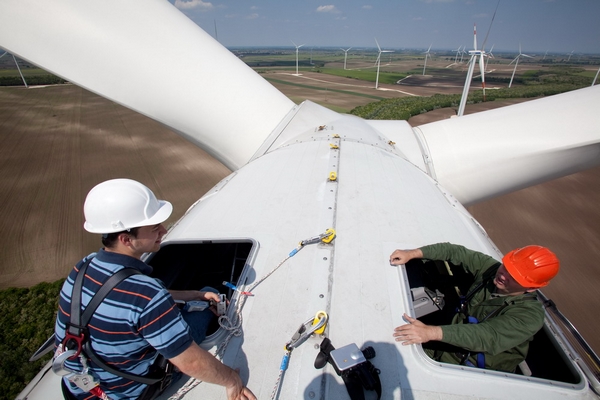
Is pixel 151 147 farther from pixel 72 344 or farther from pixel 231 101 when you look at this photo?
pixel 72 344

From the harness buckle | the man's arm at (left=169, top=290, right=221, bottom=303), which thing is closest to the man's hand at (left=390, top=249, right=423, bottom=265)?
the man's arm at (left=169, top=290, right=221, bottom=303)

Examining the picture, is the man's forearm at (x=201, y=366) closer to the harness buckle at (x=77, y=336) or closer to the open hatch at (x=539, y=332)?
the harness buckle at (x=77, y=336)

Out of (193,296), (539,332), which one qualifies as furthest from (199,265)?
(539,332)

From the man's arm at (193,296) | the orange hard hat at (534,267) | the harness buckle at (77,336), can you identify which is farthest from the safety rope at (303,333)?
the orange hard hat at (534,267)

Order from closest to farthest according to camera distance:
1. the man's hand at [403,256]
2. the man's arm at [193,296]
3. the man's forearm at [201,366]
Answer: the man's forearm at [201,366] → the man's arm at [193,296] → the man's hand at [403,256]

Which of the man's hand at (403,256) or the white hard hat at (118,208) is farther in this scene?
the man's hand at (403,256)

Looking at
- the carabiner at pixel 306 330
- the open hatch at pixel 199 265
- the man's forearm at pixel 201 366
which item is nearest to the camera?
the man's forearm at pixel 201 366
